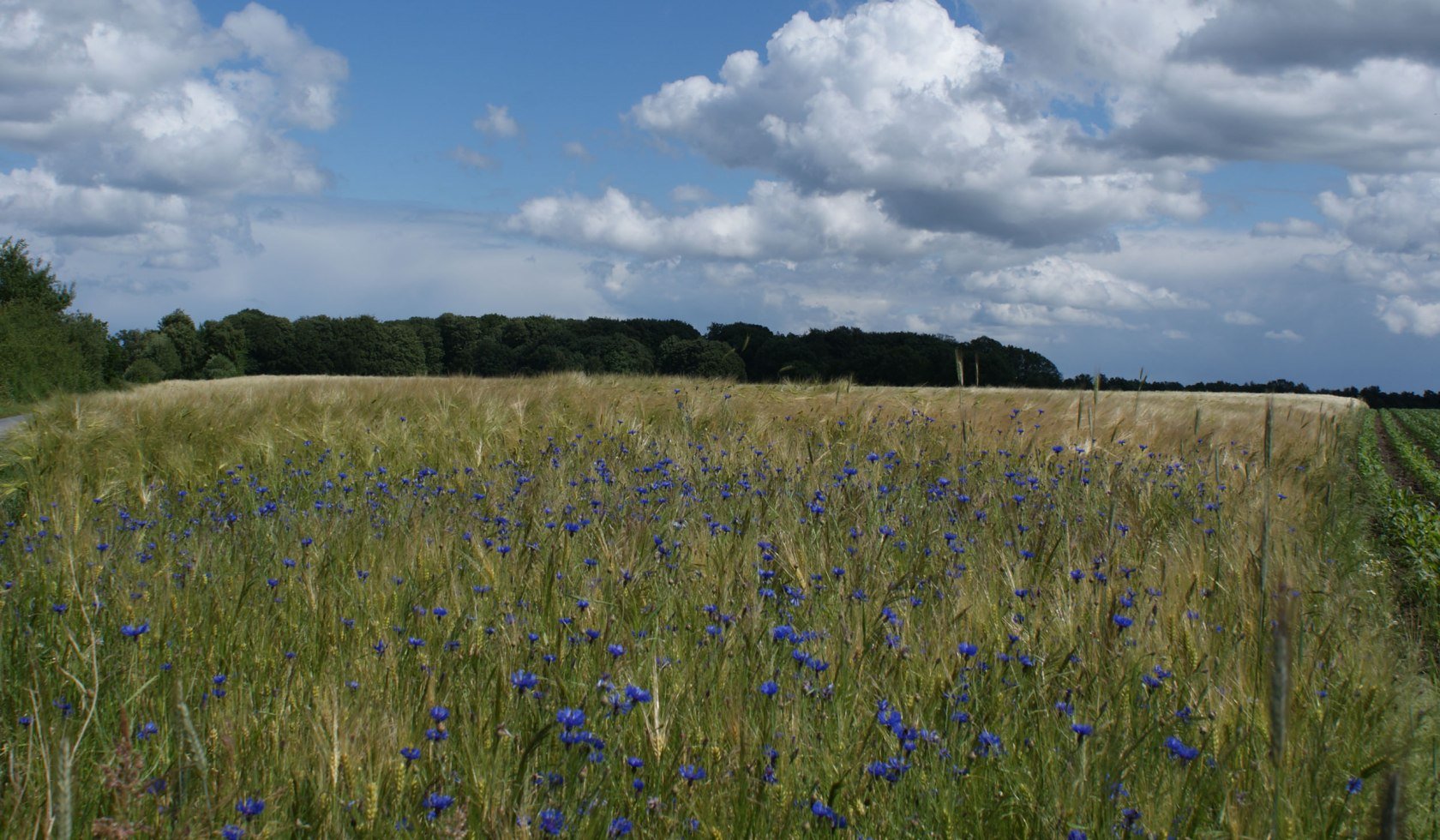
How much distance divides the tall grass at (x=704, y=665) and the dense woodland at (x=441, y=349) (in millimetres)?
26790

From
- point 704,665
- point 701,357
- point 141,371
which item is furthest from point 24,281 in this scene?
point 704,665

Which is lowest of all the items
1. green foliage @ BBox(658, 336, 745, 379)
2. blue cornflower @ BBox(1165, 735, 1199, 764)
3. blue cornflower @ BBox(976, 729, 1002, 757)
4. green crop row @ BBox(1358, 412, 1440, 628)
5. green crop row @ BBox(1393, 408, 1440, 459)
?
green crop row @ BBox(1358, 412, 1440, 628)

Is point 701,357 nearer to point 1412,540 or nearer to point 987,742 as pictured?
point 1412,540

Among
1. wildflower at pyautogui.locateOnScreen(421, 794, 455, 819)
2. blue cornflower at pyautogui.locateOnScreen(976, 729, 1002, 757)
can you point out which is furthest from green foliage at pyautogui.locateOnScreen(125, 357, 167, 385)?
blue cornflower at pyautogui.locateOnScreen(976, 729, 1002, 757)

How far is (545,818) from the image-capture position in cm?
174

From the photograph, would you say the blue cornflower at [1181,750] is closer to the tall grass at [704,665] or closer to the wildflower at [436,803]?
the tall grass at [704,665]

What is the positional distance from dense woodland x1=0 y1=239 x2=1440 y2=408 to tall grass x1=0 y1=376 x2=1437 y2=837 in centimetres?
2679

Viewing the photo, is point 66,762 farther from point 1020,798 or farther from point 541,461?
point 541,461

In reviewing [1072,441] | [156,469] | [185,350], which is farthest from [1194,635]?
[185,350]

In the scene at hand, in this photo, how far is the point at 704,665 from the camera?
8.80 feet

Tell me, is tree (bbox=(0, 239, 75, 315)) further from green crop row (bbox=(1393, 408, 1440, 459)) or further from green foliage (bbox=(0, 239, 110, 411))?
green crop row (bbox=(1393, 408, 1440, 459))

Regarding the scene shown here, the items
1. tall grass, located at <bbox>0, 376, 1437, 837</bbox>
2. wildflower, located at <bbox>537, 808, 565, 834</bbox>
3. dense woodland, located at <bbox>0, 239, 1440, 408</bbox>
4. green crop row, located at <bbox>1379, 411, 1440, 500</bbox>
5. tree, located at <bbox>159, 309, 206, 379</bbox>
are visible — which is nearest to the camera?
wildflower, located at <bbox>537, 808, 565, 834</bbox>

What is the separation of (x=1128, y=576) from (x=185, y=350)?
272 ft

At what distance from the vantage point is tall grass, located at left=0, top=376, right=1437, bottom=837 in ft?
A: 6.36
